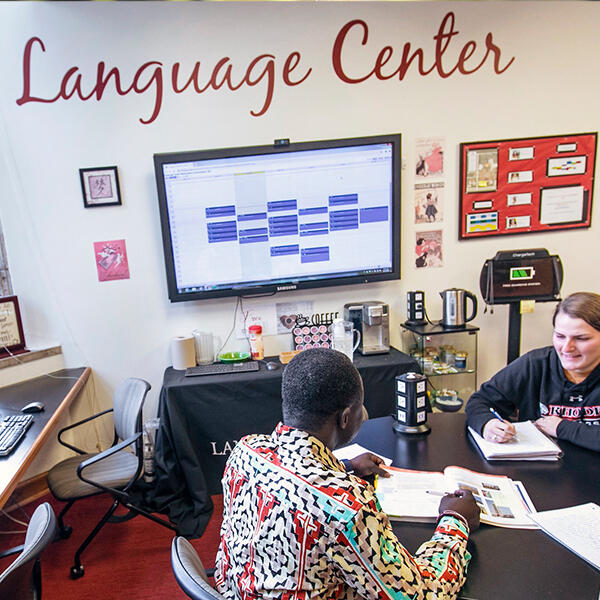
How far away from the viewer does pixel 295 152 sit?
2.66 metres

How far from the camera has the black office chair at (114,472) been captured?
204 cm

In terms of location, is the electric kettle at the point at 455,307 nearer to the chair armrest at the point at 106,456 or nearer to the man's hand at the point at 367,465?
the man's hand at the point at 367,465

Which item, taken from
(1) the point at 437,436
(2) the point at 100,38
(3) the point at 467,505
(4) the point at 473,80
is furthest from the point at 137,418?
(4) the point at 473,80

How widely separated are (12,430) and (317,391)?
159 cm

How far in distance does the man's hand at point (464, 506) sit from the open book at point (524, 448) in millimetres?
303

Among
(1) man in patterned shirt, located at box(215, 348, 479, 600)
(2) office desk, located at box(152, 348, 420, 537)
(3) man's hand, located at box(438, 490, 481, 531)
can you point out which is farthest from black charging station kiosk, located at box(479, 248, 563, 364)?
(1) man in patterned shirt, located at box(215, 348, 479, 600)

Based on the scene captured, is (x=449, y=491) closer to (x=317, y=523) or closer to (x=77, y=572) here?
(x=317, y=523)

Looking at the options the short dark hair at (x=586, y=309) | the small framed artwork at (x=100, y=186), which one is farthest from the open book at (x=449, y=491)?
the small framed artwork at (x=100, y=186)

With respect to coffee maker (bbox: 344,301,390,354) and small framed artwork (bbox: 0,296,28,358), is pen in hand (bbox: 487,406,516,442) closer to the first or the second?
coffee maker (bbox: 344,301,390,354)

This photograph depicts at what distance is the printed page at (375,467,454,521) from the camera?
1151 millimetres

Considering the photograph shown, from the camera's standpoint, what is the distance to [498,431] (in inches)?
57.3

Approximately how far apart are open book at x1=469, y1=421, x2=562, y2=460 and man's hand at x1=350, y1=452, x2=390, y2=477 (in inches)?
14.0

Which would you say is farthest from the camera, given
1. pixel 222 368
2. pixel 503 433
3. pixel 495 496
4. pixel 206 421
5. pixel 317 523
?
pixel 222 368

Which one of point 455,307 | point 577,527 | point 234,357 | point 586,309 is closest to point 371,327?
point 455,307
